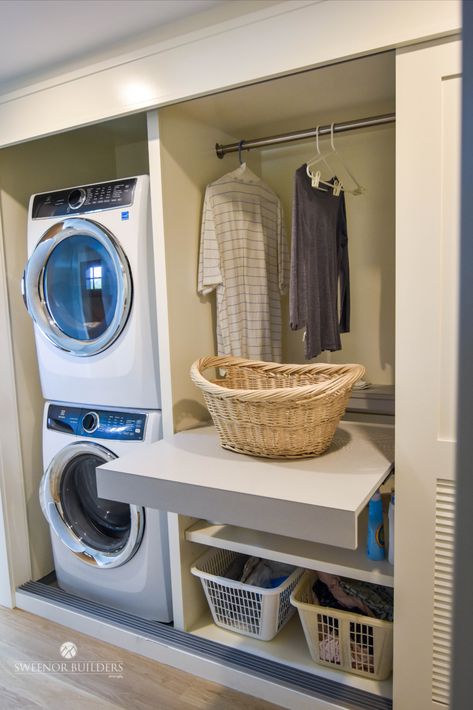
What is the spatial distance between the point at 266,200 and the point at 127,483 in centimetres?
129

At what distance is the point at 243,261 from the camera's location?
1.91m

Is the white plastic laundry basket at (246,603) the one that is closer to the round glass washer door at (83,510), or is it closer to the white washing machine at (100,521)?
the white washing machine at (100,521)

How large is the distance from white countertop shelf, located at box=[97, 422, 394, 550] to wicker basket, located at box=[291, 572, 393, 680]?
56cm

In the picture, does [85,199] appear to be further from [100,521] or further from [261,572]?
[261,572]

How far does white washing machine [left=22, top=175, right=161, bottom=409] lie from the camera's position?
1756 mm

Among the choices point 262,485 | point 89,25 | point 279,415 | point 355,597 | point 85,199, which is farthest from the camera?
point 85,199

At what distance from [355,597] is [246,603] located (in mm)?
381

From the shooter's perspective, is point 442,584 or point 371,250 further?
point 371,250

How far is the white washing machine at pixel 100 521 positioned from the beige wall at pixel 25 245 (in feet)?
0.55

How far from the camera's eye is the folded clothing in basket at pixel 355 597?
5.18 feet

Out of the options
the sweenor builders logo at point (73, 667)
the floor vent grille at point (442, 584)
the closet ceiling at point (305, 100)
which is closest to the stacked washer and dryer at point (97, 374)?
the sweenor builders logo at point (73, 667)

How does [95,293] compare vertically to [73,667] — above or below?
above

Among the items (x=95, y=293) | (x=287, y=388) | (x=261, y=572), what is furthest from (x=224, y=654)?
(x=95, y=293)

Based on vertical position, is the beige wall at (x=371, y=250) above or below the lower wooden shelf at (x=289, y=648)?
above
